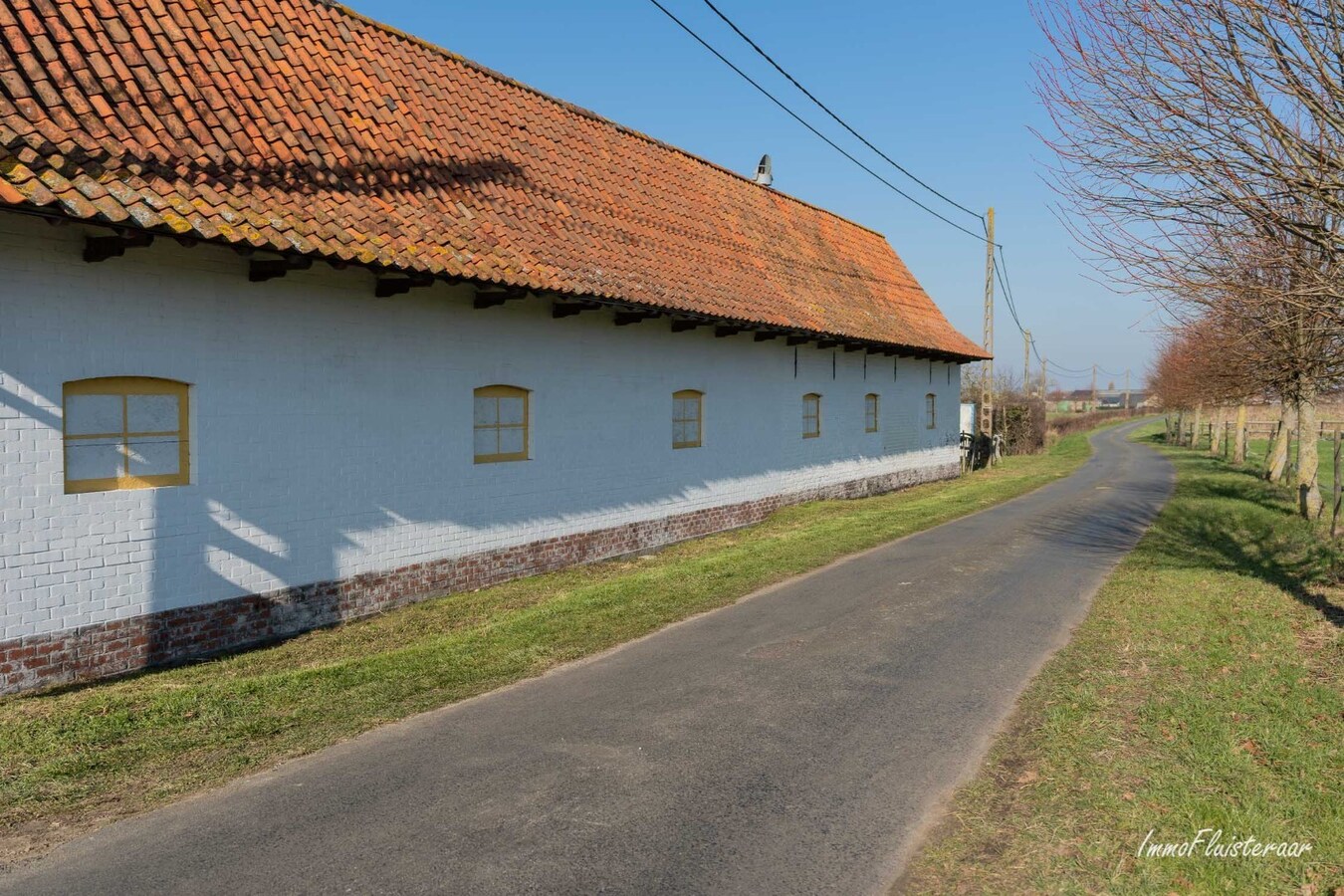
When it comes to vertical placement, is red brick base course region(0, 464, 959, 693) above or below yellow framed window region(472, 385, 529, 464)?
below

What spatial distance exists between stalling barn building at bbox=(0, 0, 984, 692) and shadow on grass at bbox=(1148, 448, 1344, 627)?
6913 mm

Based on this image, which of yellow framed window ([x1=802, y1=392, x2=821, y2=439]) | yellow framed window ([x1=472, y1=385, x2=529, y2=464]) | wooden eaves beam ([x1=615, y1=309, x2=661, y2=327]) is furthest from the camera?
yellow framed window ([x1=802, y1=392, x2=821, y2=439])

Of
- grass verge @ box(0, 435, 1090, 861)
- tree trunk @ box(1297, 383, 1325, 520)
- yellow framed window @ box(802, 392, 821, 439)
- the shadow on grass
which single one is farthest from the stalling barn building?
tree trunk @ box(1297, 383, 1325, 520)

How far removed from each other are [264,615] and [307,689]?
1697 millimetres

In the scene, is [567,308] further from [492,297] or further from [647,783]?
[647,783]

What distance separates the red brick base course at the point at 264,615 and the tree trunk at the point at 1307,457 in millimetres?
12164

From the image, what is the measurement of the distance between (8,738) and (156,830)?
1.87 m

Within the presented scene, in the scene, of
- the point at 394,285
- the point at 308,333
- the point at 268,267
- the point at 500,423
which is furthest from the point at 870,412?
the point at 268,267

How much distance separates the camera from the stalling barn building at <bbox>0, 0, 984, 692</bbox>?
6375mm

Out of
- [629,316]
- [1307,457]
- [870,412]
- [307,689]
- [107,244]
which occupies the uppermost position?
[629,316]

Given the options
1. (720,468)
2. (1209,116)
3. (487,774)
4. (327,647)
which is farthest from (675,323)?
(487,774)

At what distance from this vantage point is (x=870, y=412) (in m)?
19.7

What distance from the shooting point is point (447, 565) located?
9.56 m

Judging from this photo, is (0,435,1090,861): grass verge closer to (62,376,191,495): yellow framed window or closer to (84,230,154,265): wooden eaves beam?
(62,376,191,495): yellow framed window
